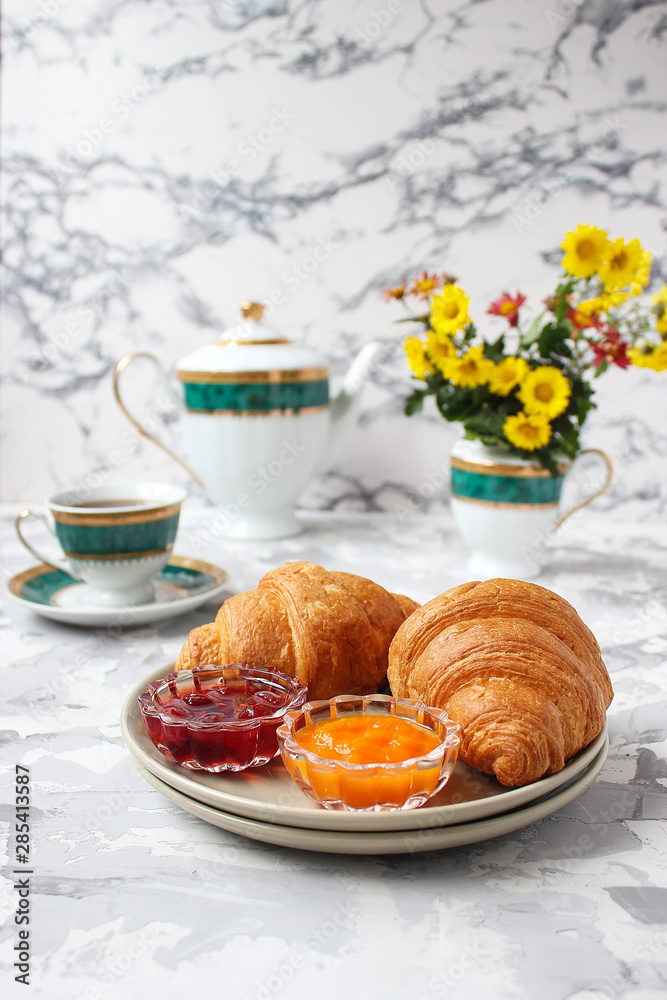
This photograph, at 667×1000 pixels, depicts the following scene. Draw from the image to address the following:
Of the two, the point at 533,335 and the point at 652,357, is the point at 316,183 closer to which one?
the point at 533,335

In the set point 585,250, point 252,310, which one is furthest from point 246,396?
point 585,250

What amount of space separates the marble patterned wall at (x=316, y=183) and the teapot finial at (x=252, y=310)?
166mm

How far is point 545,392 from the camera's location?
3.75 feet

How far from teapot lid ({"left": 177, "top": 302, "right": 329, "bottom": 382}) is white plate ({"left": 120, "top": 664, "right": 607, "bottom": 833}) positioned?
82 cm

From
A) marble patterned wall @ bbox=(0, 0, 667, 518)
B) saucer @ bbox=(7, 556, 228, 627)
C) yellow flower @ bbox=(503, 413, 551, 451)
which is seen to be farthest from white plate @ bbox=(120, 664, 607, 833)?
marble patterned wall @ bbox=(0, 0, 667, 518)

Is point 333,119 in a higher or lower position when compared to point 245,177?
higher

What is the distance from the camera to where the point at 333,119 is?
1527mm

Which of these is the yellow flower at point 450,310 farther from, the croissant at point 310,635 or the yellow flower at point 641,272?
the croissant at point 310,635

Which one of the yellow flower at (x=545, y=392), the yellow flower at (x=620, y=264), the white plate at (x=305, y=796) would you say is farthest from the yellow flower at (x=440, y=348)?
the white plate at (x=305, y=796)

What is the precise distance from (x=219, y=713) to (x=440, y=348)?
73 cm

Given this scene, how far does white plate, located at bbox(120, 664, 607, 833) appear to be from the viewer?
49 cm

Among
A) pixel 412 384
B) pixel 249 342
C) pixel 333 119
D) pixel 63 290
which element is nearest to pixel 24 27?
pixel 63 290

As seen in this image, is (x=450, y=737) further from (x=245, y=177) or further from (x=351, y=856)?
(x=245, y=177)

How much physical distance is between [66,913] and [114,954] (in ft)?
0.16
